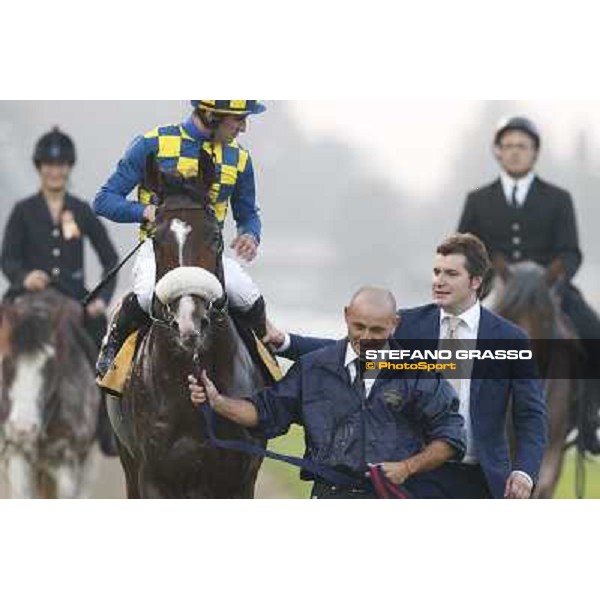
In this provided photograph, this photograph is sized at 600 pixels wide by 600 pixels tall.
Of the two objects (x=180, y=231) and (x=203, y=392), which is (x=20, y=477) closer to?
(x=203, y=392)

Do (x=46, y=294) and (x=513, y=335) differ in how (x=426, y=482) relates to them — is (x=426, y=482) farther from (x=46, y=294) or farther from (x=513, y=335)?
(x=46, y=294)

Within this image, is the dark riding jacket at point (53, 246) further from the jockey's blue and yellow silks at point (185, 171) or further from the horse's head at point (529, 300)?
the horse's head at point (529, 300)

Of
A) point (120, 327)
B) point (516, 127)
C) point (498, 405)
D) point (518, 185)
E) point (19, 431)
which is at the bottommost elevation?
point (19, 431)

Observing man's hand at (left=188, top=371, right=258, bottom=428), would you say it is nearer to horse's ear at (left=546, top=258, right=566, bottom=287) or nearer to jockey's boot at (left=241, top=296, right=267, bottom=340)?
jockey's boot at (left=241, top=296, right=267, bottom=340)

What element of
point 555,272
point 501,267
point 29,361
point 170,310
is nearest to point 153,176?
point 170,310

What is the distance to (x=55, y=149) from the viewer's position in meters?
6.25

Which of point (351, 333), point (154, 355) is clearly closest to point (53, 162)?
point (154, 355)

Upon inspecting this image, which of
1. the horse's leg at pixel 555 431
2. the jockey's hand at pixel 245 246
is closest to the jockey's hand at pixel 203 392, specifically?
the jockey's hand at pixel 245 246

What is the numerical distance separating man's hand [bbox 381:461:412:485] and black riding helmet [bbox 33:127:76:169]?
1.73 m

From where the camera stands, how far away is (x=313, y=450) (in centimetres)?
599

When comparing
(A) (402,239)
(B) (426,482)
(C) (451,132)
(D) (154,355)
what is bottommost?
(B) (426,482)

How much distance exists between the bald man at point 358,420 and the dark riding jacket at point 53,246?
33.6 inches

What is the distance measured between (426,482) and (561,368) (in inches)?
28.9

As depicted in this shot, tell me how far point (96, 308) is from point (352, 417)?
1.17 m
